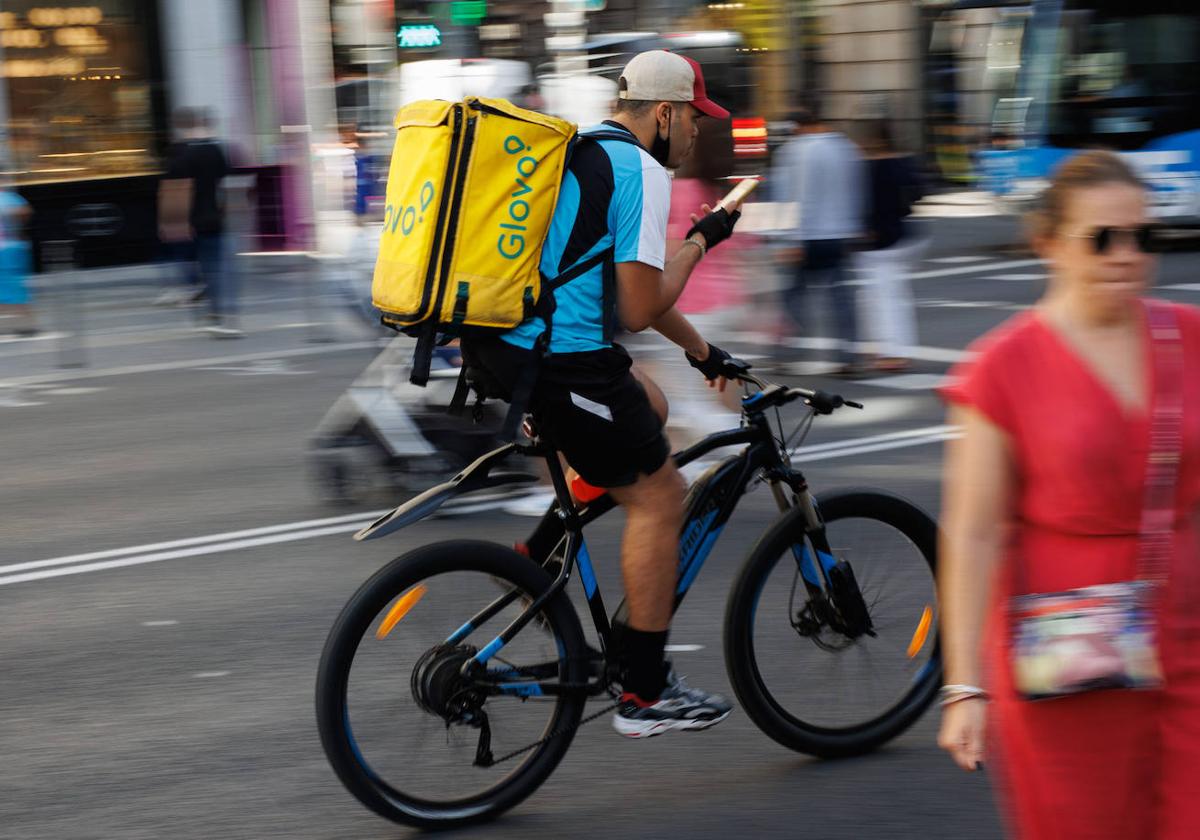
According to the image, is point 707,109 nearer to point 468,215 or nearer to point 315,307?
point 468,215

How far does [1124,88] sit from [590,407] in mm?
15390

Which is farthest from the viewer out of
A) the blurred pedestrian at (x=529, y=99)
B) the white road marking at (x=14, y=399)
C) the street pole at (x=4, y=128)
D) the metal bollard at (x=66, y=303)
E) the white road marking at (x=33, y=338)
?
the street pole at (x=4, y=128)

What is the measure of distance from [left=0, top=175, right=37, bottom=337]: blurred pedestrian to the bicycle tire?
11651mm

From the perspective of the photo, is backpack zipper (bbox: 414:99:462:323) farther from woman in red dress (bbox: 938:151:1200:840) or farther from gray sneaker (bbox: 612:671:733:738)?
woman in red dress (bbox: 938:151:1200:840)

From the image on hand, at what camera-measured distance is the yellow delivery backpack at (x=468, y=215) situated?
3.80m

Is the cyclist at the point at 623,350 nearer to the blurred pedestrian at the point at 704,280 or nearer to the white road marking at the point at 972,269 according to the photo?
the blurred pedestrian at the point at 704,280

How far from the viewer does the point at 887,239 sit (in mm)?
11016

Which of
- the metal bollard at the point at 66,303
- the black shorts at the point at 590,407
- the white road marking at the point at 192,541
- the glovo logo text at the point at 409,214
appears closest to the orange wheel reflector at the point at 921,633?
the black shorts at the point at 590,407

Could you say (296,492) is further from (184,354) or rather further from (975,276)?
(975,276)

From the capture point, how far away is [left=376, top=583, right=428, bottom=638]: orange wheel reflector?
3.84 m

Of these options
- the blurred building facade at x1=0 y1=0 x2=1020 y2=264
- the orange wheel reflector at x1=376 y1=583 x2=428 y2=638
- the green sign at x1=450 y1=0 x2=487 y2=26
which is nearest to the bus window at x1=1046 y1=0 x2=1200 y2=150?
the blurred building facade at x1=0 y1=0 x2=1020 y2=264

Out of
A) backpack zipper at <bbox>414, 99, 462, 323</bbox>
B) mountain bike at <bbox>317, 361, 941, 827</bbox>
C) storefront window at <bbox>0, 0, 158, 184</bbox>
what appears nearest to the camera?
backpack zipper at <bbox>414, 99, 462, 323</bbox>

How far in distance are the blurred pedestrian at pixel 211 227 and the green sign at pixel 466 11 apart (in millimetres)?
2623

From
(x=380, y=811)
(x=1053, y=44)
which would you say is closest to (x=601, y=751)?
(x=380, y=811)
